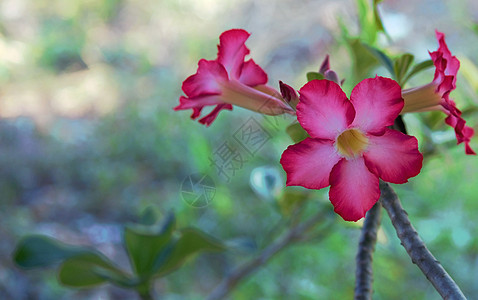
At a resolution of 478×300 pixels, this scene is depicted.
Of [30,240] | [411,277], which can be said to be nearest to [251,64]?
[30,240]

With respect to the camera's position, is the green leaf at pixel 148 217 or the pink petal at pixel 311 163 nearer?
the pink petal at pixel 311 163

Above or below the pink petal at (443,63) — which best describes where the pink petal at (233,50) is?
above

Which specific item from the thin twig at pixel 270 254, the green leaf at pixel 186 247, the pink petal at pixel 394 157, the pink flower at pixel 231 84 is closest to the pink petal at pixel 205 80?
the pink flower at pixel 231 84

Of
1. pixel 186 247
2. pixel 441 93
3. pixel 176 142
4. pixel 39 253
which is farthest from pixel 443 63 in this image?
pixel 176 142

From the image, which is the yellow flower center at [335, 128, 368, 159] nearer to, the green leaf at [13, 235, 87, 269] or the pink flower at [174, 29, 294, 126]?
the pink flower at [174, 29, 294, 126]

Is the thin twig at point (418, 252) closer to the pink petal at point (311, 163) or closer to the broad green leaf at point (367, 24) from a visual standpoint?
the pink petal at point (311, 163)

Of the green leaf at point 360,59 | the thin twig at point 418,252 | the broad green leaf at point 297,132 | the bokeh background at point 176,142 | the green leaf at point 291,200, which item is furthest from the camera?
the bokeh background at point 176,142

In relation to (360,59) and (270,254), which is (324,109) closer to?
(360,59)
